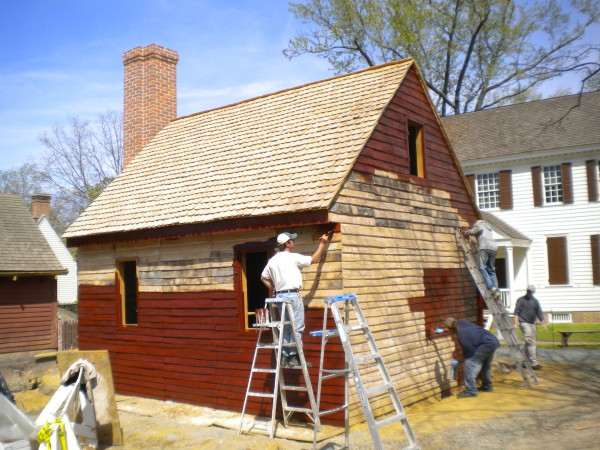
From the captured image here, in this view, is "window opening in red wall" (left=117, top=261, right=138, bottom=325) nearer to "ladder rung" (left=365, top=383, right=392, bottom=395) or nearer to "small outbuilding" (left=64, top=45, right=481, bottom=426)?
"small outbuilding" (left=64, top=45, right=481, bottom=426)

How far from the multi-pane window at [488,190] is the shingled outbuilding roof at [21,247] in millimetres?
17154

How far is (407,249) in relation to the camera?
34.9 feet

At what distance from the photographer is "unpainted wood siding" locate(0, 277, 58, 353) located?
2109 cm

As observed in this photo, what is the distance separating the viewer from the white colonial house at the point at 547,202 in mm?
22609

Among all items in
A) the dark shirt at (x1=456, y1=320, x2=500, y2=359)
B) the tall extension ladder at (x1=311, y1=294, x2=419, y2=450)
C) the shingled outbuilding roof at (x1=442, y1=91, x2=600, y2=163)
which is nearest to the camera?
the tall extension ladder at (x1=311, y1=294, x2=419, y2=450)

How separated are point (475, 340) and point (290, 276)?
160 inches

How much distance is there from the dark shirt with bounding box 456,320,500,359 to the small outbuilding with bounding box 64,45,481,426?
23.7 inches

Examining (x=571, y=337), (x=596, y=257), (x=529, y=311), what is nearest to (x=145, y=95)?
(x=529, y=311)

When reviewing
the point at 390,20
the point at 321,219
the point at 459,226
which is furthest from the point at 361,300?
the point at 390,20

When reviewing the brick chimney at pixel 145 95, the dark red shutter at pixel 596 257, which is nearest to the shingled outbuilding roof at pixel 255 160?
the brick chimney at pixel 145 95

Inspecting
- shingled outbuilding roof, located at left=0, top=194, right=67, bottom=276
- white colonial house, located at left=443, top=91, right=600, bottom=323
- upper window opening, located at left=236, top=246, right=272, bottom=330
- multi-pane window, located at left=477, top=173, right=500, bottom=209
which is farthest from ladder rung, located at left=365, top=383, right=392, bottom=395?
multi-pane window, located at left=477, top=173, right=500, bottom=209

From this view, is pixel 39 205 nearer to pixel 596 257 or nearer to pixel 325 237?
pixel 596 257

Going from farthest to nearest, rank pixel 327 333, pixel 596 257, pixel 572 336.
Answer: pixel 596 257
pixel 572 336
pixel 327 333

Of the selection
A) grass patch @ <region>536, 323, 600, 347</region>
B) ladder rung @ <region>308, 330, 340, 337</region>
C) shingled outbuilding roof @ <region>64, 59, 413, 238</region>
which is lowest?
grass patch @ <region>536, 323, 600, 347</region>
